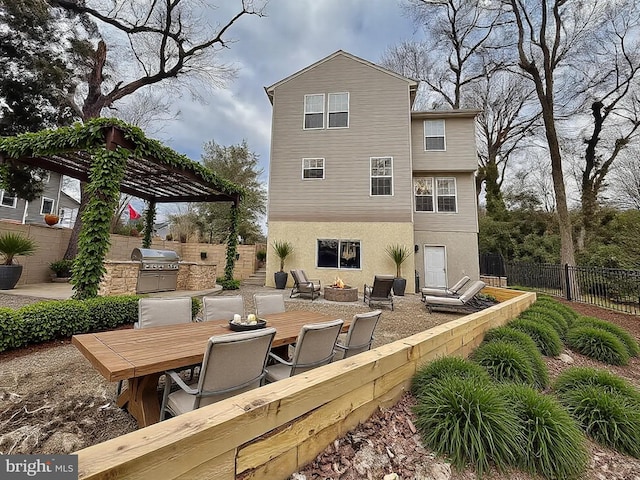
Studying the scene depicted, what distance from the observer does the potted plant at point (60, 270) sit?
9000mm

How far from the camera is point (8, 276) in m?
6.91

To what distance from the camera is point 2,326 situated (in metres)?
3.53

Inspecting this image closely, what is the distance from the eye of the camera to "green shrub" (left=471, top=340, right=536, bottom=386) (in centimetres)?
312

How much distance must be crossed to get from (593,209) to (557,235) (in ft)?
7.80

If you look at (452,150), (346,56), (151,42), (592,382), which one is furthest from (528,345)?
(151,42)

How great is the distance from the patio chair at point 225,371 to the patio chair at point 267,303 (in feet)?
6.27

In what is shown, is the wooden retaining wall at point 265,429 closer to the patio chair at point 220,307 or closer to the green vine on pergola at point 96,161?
the patio chair at point 220,307

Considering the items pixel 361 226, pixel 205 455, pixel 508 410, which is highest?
pixel 361 226

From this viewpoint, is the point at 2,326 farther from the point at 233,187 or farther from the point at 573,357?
the point at 573,357

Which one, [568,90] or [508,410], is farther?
[568,90]

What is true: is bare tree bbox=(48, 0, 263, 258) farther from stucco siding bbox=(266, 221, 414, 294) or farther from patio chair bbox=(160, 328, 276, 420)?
patio chair bbox=(160, 328, 276, 420)

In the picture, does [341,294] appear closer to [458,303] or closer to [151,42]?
[458,303]

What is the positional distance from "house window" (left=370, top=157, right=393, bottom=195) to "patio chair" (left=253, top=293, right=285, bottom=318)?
787 cm

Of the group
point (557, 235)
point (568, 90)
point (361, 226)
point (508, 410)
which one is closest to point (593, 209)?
point (557, 235)
